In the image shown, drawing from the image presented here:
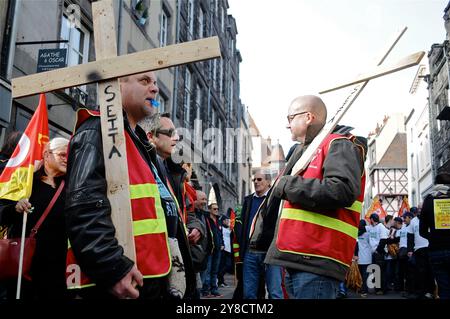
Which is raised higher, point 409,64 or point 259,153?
point 259,153

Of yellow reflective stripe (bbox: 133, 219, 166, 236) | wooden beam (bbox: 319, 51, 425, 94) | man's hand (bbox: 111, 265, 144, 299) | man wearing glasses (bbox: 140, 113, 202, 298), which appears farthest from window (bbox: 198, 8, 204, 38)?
man's hand (bbox: 111, 265, 144, 299)

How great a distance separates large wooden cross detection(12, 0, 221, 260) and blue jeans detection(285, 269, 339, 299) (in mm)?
1217

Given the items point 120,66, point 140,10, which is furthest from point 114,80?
point 140,10

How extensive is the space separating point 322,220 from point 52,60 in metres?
7.94

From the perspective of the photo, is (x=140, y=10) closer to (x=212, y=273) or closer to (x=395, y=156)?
(x=212, y=273)

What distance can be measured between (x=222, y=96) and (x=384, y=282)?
68.5 ft

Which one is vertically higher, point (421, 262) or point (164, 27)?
point (164, 27)

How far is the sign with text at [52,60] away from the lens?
368 inches

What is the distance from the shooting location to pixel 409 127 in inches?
1615

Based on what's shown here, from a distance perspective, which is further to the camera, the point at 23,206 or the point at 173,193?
the point at 23,206

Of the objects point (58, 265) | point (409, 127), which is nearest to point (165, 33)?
point (58, 265)

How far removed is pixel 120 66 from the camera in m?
2.24
